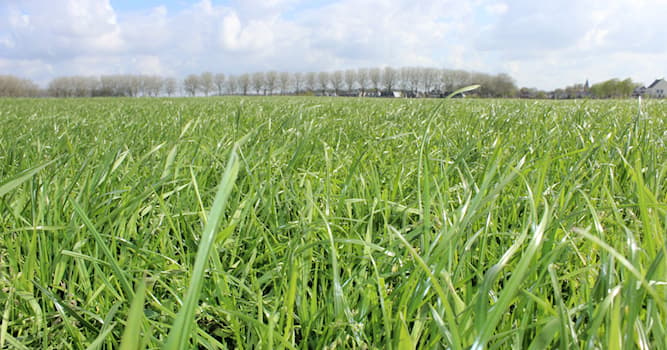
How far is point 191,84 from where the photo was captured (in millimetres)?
96062

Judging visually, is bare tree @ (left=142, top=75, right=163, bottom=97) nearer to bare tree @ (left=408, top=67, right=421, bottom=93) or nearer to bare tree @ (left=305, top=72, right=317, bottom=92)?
bare tree @ (left=305, top=72, right=317, bottom=92)

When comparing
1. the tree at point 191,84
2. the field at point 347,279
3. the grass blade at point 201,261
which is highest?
the tree at point 191,84

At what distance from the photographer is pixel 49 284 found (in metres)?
0.92

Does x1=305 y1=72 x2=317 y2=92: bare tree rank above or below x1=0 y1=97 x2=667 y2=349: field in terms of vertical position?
above

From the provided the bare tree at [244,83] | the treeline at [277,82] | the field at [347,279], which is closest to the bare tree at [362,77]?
the treeline at [277,82]

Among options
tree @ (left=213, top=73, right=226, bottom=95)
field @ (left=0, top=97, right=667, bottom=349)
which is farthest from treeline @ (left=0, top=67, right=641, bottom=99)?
field @ (left=0, top=97, right=667, bottom=349)

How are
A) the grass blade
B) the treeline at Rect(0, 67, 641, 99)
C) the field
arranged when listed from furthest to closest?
the treeline at Rect(0, 67, 641, 99) < the field < the grass blade

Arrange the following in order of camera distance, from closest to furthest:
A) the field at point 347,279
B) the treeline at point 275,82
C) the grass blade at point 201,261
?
the grass blade at point 201,261, the field at point 347,279, the treeline at point 275,82

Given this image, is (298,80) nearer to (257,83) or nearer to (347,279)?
(257,83)

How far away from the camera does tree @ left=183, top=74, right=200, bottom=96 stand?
9606 cm

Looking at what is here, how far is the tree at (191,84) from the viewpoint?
9606cm

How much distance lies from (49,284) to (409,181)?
123cm

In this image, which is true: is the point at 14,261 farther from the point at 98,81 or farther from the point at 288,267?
the point at 98,81

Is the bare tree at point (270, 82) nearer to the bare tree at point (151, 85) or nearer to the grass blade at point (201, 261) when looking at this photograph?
the bare tree at point (151, 85)
